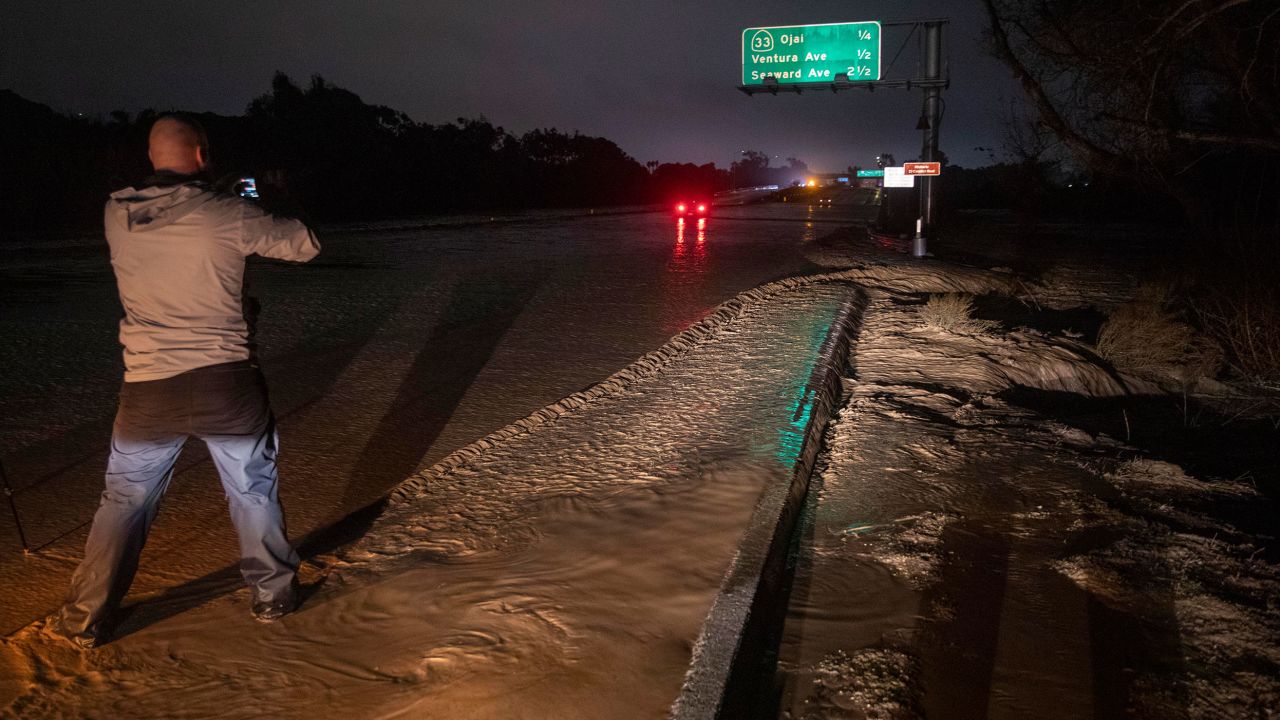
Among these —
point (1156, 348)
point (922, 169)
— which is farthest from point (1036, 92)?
point (922, 169)

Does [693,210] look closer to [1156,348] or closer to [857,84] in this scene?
[857,84]

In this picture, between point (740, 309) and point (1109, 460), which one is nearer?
point (1109, 460)

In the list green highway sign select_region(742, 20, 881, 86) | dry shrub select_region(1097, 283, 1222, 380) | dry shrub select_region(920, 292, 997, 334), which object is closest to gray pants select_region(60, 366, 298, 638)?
dry shrub select_region(920, 292, 997, 334)

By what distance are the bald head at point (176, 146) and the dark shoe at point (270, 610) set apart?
6.11 ft

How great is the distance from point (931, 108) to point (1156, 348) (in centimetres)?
1390

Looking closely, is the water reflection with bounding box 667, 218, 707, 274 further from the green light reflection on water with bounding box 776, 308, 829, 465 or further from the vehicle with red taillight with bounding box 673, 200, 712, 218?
the vehicle with red taillight with bounding box 673, 200, 712, 218

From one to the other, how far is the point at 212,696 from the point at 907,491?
4.08 metres

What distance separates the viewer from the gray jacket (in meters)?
3.56

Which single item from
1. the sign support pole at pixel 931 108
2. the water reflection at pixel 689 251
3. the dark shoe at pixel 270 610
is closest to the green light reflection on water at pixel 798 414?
the dark shoe at pixel 270 610

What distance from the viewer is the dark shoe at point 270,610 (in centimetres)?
395

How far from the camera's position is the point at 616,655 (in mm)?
3666

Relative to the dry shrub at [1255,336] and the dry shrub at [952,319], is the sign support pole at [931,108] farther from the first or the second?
the dry shrub at [1255,336]

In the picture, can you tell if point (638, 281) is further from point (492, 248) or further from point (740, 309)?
point (492, 248)

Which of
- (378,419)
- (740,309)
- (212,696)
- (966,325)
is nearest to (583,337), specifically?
(740,309)
